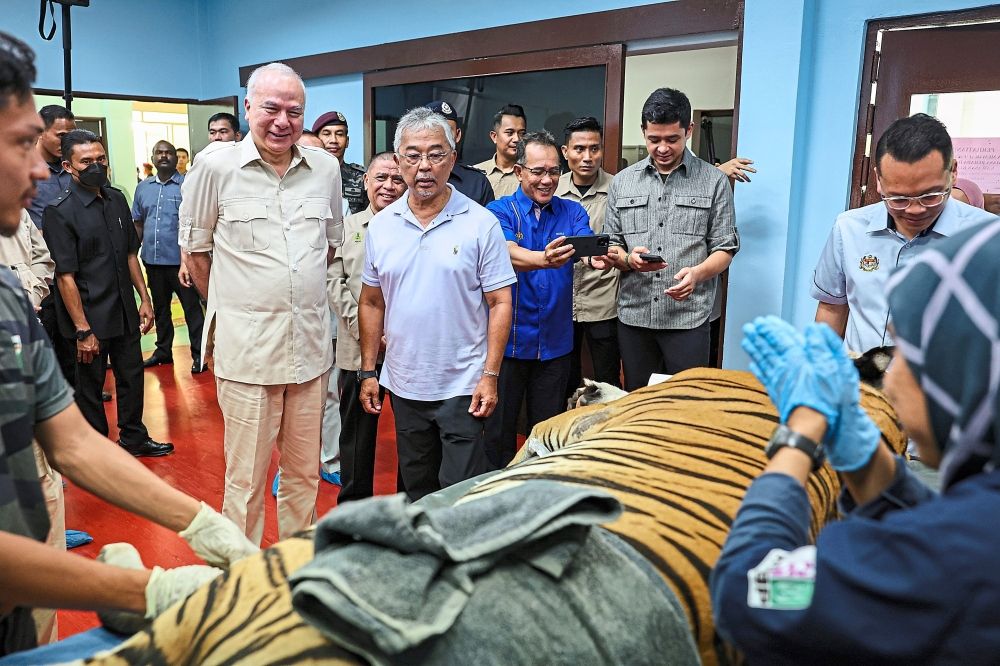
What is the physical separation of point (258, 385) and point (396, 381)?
0.47 meters

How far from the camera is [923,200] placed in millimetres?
2152

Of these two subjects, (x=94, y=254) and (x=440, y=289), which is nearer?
(x=440, y=289)

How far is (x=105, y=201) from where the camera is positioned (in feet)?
13.2

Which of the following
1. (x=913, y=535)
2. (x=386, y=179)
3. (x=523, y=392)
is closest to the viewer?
(x=913, y=535)

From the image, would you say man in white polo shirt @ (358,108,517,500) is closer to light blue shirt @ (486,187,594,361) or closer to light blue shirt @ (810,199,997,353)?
light blue shirt @ (486,187,594,361)

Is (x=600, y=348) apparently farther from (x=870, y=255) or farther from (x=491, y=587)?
(x=491, y=587)

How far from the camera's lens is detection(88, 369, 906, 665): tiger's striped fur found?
3.56 feet

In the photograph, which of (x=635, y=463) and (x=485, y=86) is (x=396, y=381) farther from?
(x=485, y=86)

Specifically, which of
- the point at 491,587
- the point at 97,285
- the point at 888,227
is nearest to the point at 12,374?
the point at 491,587

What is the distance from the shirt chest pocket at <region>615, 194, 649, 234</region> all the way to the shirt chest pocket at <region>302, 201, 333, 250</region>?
1338 millimetres

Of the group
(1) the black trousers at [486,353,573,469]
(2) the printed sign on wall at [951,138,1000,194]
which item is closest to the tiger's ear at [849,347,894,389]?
(1) the black trousers at [486,353,573,469]

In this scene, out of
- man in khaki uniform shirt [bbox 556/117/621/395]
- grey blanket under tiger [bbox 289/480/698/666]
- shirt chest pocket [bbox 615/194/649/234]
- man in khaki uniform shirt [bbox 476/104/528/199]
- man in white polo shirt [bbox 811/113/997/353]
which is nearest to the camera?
grey blanket under tiger [bbox 289/480/698/666]

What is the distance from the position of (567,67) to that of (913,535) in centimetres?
398

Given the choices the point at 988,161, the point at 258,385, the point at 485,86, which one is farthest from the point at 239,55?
the point at 988,161
